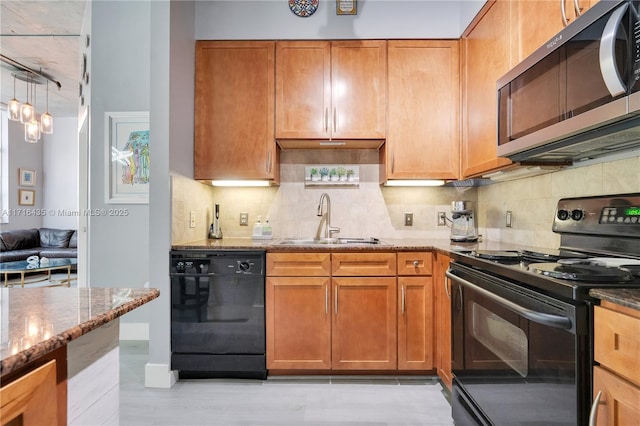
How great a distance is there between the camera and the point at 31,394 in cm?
55

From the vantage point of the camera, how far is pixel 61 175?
22.6ft

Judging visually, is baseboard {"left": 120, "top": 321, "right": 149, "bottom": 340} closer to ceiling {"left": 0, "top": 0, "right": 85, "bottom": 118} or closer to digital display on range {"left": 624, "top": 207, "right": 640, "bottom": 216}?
ceiling {"left": 0, "top": 0, "right": 85, "bottom": 118}

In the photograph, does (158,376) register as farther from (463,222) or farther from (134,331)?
(463,222)

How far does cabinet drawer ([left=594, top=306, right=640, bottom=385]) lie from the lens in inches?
30.7

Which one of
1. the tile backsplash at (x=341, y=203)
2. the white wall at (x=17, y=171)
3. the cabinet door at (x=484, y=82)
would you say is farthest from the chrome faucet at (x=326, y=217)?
the white wall at (x=17, y=171)

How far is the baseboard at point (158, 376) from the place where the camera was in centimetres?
219

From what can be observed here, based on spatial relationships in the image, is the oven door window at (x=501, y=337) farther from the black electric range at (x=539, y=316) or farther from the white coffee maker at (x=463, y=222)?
the white coffee maker at (x=463, y=222)

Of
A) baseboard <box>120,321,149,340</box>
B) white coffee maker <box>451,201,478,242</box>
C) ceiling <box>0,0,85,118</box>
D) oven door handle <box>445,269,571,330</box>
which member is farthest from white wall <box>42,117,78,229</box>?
oven door handle <box>445,269,571,330</box>

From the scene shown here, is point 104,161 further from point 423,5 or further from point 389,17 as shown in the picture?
point 423,5

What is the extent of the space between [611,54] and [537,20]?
0.74 metres

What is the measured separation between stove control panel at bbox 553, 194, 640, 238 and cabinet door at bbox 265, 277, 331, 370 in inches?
53.3

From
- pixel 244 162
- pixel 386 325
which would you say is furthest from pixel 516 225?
pixel 244 162

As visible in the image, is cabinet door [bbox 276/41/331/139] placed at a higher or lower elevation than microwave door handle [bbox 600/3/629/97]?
higher

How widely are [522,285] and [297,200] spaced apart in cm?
194
